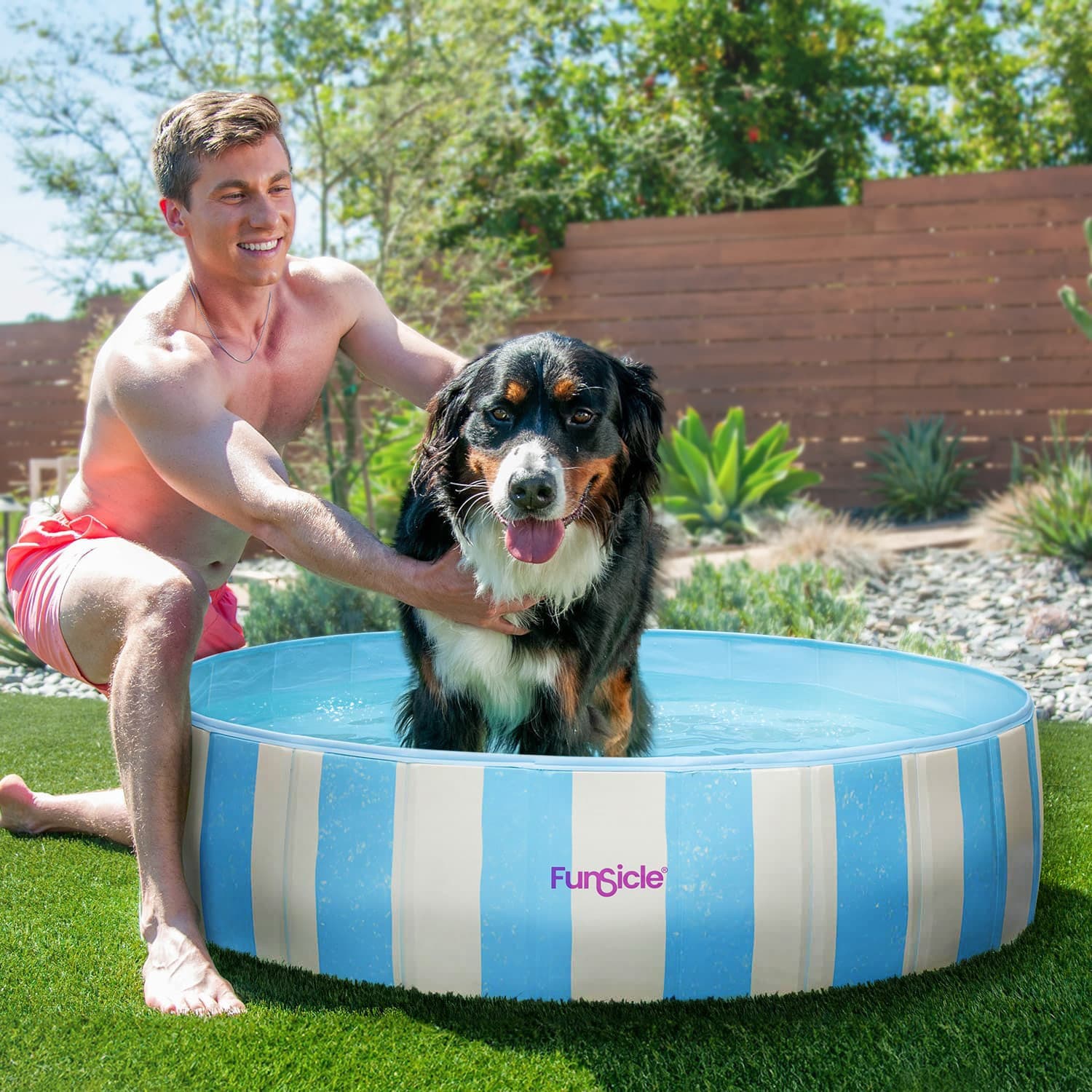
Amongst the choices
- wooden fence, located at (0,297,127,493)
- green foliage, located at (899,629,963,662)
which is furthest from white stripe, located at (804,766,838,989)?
wooden fence, located at (0,297,127,493)

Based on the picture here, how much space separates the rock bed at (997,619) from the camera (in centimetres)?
494

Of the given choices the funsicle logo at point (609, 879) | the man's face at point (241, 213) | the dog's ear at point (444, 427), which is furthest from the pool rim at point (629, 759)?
the man's face at point (241, 213)

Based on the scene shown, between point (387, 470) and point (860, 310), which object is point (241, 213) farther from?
point (860, 310)

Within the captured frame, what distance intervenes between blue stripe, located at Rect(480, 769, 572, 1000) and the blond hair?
1519mm

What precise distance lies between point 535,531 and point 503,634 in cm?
32

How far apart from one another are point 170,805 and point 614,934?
3.14ft

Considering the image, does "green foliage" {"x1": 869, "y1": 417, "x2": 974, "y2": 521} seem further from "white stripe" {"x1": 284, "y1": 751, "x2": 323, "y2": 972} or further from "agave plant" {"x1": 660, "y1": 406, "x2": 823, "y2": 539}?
"white stripe" {"x1": 284, "y1": 751, "x2": 323, "y2": 972}

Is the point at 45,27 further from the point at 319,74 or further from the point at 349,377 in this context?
the point at 349,377

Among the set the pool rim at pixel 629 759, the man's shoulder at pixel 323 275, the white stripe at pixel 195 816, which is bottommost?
the white stripe at pixel 195 816

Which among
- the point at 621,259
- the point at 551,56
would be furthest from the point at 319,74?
the point at 551,56

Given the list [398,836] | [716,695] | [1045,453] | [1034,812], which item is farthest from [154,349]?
[1045,453]

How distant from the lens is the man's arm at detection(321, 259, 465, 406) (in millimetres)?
3072

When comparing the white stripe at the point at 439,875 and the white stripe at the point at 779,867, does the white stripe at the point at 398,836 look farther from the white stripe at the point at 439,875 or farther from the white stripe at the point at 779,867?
the white stripe at the point at 779,867

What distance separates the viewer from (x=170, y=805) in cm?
236
